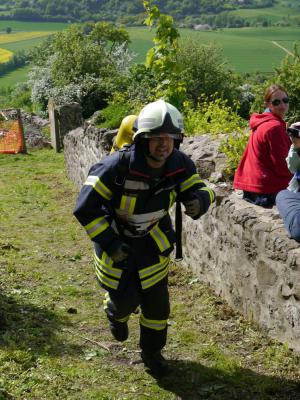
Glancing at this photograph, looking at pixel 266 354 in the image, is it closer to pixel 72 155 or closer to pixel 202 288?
pixel 202 288

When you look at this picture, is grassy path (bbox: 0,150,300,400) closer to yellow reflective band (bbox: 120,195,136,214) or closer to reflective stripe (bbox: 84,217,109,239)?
reflective stripe (bbox: 84,217,109,239)

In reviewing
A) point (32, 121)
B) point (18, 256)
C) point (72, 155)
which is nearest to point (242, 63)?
point (32, 121)

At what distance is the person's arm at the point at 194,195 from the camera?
4.25 meters

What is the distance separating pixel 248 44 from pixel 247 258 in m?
65.9

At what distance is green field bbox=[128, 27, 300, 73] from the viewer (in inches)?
2207

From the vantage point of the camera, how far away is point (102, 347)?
5086 millimetres

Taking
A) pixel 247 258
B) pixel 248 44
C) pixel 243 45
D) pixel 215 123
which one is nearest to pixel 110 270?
pixel 247 258

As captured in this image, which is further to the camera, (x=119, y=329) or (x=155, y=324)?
(x=119, y=329)

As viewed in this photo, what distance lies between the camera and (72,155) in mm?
13391

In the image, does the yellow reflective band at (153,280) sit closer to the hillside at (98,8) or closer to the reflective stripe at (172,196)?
the reflective stripe at (172,196)

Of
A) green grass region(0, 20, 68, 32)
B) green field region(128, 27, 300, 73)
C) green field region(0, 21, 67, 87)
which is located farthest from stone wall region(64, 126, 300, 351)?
green grass region(0, 20, 68, 32)

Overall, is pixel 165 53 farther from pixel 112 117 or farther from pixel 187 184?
pixel 187 184

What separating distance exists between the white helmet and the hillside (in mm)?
100776

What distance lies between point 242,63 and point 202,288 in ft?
173
